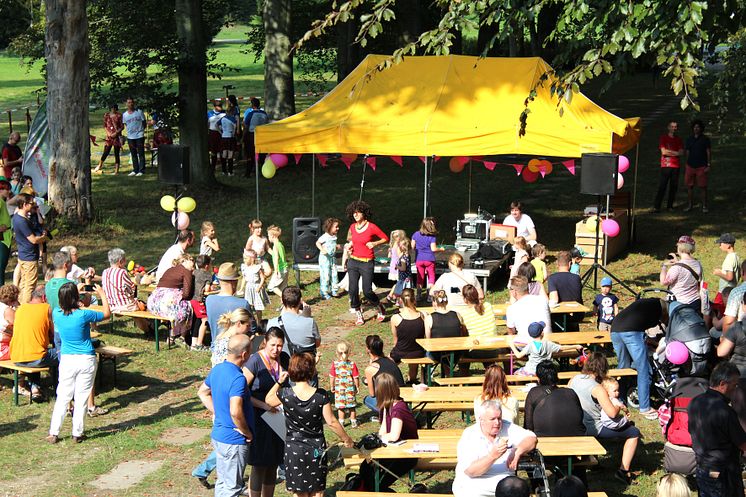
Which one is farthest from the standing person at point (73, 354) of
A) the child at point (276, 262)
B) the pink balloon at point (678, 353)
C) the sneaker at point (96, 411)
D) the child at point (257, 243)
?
the pink balloon at point (678, 353)

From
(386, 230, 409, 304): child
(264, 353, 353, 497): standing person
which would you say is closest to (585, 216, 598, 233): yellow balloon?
(386, 230, 409, 304): child

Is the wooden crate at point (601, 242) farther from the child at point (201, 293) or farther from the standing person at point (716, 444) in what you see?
the standing person at point (716, 444)

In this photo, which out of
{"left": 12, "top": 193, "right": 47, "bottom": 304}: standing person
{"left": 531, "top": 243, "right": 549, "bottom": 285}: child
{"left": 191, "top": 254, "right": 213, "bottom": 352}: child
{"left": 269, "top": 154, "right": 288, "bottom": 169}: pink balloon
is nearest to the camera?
{"left": 191, "top": 254, "right": 213, "bottom": 352}: child

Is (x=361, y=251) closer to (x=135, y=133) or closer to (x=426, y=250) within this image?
(x=426, y=250)

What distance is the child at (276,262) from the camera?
14.3 metres

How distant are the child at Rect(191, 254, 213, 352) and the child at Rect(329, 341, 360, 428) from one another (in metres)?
3.01

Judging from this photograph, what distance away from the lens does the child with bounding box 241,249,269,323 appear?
13047mm

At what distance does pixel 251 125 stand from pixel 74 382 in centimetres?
1497

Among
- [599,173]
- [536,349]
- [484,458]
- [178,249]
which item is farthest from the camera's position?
[599,173]

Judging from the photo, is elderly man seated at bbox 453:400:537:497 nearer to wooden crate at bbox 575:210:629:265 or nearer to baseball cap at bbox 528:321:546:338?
baseball cap at bbox 528:321:546:338

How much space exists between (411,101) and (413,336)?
6.19 metres

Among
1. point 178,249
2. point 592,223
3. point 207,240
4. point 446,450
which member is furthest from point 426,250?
point 446,450

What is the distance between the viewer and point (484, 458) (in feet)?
22.1

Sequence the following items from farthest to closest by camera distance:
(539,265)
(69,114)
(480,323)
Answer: (69,114), (539,265), (480,323)
